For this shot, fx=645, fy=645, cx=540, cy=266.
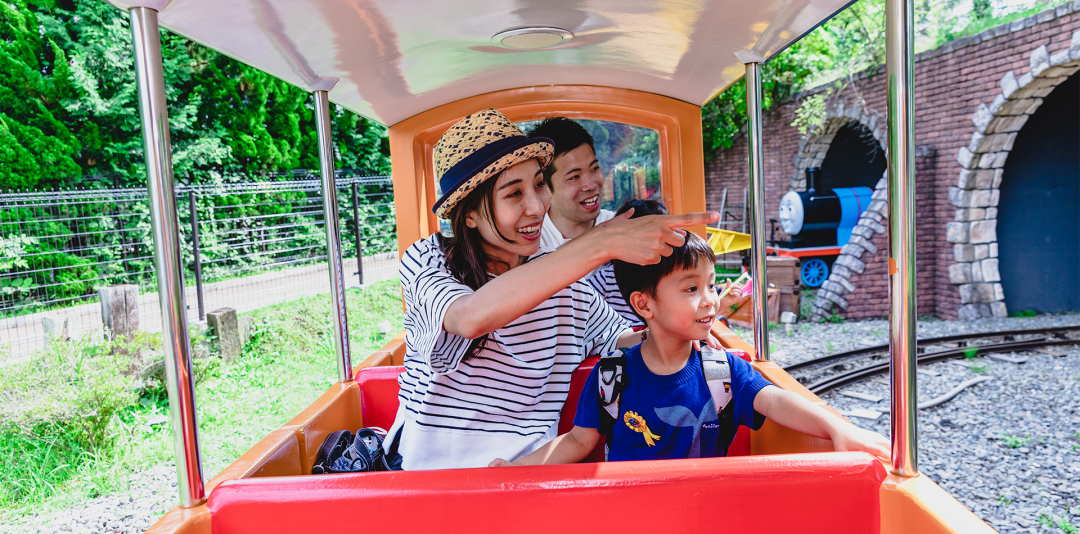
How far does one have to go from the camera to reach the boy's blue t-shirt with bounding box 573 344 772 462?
64.4 inches

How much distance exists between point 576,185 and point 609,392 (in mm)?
1292

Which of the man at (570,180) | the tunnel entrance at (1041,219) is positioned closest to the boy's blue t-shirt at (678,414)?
the man at (570,180)

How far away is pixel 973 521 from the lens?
0.98m

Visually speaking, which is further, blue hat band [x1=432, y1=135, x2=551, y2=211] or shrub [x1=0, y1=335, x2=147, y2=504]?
shrub [x1=0, y1=335, x2=147, y2=504]

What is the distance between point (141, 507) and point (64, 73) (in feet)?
34.6

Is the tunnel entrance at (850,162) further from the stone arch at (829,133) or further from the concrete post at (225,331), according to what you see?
the concrete post at (225,331)

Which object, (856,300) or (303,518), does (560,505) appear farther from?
(856,300)

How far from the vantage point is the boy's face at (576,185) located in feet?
9.12

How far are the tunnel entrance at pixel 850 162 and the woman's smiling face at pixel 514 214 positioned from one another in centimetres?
1249

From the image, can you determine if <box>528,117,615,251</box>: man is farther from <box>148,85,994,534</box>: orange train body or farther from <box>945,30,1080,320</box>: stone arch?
<box>945,30,1080,320</box>: stone arch

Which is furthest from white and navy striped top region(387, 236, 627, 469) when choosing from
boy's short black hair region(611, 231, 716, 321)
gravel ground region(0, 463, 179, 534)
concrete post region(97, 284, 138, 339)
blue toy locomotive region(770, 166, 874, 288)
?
blue toy locomotive region(770, 166, 874, 288)

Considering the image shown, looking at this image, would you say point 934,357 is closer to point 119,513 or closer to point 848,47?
point 848,47

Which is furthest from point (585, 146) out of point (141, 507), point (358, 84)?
point (141, 507)

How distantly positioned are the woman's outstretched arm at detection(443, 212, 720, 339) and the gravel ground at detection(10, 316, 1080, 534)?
329 cm
